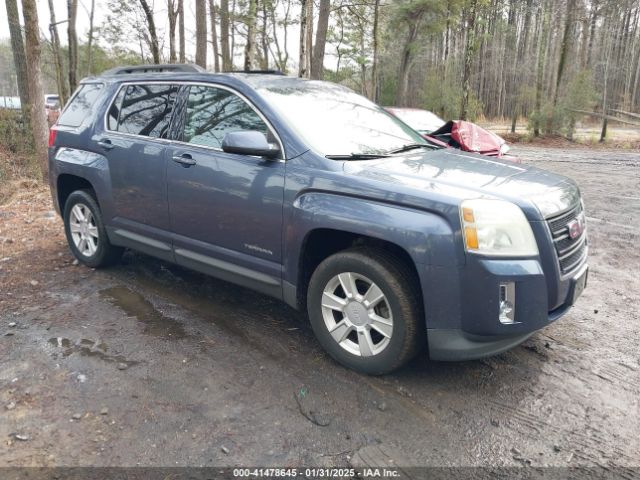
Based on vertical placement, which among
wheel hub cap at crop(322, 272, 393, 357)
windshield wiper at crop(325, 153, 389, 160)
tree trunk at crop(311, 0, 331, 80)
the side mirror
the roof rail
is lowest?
wheel hub cap at crop(322, 272, 393, 357)

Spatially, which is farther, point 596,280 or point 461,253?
point 596,280

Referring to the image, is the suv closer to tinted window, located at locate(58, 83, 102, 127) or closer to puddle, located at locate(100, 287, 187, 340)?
tinted window, located at locate(58, 83, 102, 127)

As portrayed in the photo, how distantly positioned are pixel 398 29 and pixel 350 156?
1146 inches

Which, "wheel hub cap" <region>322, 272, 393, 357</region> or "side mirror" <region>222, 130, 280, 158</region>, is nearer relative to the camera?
"wheel hub cap" <region>322, 272, 393, 357</region>

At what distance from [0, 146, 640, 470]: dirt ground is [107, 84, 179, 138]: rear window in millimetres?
1455

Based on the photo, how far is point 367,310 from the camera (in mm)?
3156

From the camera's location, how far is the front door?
3521 millimetres

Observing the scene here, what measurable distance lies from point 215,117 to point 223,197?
700 mm

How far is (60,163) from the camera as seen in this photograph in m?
5.14

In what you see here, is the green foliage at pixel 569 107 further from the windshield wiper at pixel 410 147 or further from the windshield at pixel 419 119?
the windshield wiper at pixel 410 147

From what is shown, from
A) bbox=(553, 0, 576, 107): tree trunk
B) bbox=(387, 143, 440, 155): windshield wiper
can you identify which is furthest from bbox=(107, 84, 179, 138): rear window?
bbox=(553, 0, 576, 107): tree trunk

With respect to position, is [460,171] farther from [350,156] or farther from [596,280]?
[596,280]

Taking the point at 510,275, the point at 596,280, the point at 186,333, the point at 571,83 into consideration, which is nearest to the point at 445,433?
the point at 510,275

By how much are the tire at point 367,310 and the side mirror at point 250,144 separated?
840 millimetres
